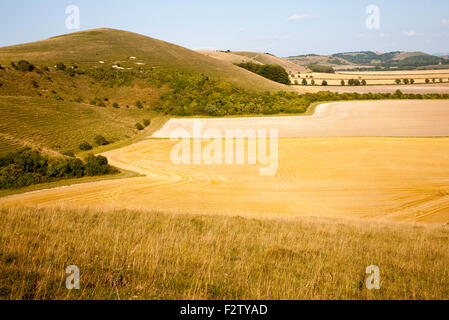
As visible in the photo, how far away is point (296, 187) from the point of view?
989 inches

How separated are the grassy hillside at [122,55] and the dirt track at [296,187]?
6006 cm

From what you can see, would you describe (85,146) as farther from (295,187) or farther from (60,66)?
(60,66)

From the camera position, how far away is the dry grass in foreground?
511cm

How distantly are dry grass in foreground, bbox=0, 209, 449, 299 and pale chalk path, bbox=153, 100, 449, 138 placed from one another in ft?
126

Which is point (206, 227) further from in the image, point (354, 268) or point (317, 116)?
point (317, 116)

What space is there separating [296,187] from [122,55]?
284 ft

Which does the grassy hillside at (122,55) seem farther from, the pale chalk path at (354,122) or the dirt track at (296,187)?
the dirt track at (296,187)

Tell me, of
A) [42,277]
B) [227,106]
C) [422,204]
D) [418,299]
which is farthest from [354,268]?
[227,106]

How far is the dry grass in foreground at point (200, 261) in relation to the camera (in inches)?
201

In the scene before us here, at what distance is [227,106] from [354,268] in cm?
6640

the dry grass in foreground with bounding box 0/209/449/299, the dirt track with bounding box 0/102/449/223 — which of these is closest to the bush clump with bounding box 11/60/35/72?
the dirt track with bounding box 0/102/449/223

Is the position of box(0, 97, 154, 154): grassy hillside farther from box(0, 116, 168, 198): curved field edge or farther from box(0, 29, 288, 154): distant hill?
box(0, 116, 168, 198): curved field edge

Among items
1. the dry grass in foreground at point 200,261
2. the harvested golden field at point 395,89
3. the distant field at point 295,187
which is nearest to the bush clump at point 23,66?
the distant field at point 295,187

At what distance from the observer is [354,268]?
670 cm
